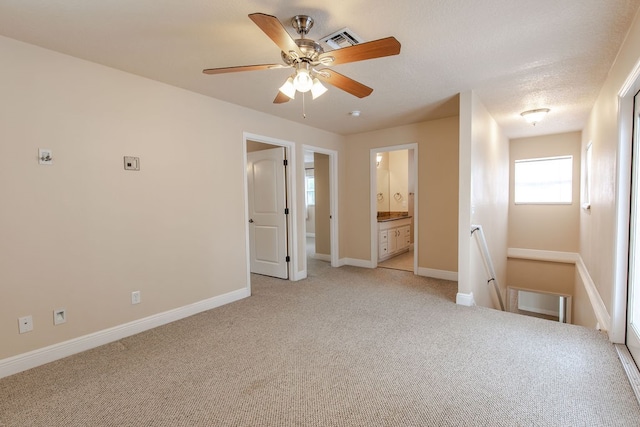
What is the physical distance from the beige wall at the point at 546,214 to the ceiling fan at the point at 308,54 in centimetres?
546

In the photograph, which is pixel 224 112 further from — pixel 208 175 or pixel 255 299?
pixel 255 299

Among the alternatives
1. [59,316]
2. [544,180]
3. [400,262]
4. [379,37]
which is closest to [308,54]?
[379,37]

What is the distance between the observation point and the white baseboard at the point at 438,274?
14.8 ft

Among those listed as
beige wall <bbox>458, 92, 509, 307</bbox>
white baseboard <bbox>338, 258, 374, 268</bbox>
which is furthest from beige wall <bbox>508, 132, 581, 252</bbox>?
white baseboard <bbox>338, 258, 374, 268</bbox>

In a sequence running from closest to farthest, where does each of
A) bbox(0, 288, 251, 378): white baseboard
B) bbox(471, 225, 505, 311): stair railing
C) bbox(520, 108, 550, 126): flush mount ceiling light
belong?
bbox(0, 288, 251, 378): white baseboard, bbox(471, 225, 505, 311): stair railing, bbox(520, 108, 550, 126): flush mount ceiling light

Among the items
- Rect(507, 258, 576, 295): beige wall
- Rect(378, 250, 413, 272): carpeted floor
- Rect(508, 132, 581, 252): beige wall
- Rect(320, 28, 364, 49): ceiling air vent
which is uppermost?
Rect(320, 28, 364, 49): ceiling air vent

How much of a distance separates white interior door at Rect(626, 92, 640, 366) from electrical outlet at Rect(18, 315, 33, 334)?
4.54 m

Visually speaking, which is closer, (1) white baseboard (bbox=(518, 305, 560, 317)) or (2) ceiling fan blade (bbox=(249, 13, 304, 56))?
(2) ceiling fan blade (bbox=(249, 13, 304, 56))

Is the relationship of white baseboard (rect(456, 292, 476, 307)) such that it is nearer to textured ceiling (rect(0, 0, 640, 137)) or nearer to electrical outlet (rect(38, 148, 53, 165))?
textured ceiling (rect(0, 0, 640, 137))

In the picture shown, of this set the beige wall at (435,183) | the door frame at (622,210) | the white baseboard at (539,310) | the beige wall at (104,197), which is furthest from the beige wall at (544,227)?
the beige wall at (104,197)

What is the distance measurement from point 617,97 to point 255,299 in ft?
13.2

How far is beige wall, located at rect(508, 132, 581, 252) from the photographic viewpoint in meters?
5.73

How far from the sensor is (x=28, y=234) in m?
2.26

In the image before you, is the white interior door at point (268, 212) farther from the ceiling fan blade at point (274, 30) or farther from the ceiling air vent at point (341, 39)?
the ceiling fan blade at point (274, 30)
